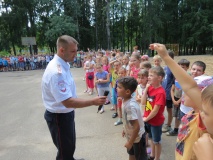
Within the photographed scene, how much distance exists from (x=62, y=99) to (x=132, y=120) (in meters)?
0.89

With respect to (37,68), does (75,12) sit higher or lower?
higher

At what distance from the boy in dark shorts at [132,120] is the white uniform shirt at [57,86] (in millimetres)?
701

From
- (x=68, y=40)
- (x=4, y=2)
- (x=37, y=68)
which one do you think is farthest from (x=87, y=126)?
(x=4, y=2)

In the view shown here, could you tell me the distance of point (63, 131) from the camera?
7.91 ft

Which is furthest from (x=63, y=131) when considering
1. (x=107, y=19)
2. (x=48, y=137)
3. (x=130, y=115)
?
(x=107, y=19)

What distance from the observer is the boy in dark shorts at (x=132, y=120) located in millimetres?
2174

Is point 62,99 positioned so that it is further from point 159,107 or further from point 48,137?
point 48,137

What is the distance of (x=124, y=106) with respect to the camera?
2281 millimetres

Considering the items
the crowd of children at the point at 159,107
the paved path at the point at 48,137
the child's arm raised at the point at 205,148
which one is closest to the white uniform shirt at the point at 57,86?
the crowd of children at the point at 159,107

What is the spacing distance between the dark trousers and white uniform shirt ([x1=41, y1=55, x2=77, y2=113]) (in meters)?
0.09

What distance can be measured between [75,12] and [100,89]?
24.7m

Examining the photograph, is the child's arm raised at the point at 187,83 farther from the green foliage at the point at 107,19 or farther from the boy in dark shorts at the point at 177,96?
the green foliage at the point at 107,19

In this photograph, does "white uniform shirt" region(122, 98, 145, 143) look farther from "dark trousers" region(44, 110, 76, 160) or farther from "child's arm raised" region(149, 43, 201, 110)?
"child's arm raised" region(149, 43, 201, 110)

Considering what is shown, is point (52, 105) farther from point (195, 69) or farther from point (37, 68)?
point (37, 68)
